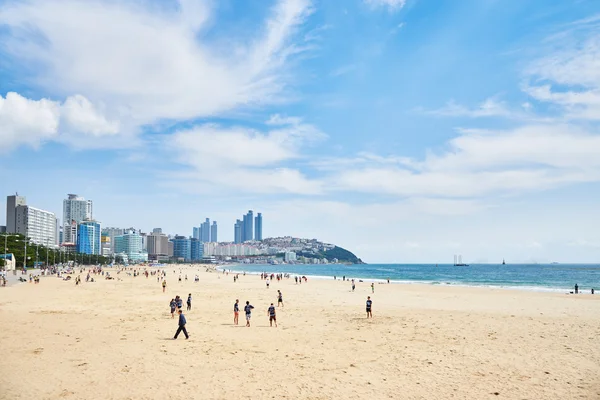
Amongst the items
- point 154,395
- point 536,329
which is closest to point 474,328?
point 536,329

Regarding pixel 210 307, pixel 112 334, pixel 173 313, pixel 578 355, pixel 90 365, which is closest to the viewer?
pixel 90 365

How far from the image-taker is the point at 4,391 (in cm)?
1276

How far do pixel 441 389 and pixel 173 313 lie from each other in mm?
20462

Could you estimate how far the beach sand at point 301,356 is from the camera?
13.0m

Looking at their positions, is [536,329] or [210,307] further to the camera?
[210,307]

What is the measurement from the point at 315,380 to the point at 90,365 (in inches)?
341

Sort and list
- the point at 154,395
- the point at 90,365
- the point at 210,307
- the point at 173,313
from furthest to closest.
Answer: the point at 210,307, the point at 173,313, the point at 90,365, the point at 154,395

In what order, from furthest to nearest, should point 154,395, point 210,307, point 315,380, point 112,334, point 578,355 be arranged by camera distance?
1. point 210,307
2. point 112,334
3. point 578,355
4. point 315,380
5. point 154,395

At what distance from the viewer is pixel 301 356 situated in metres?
17.1

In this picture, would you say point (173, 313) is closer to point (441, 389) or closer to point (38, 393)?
point (38, 393)

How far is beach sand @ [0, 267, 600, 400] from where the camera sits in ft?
42.7

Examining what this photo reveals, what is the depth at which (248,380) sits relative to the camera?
45.6 feet

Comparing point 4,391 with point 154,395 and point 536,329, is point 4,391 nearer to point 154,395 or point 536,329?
point 154,395

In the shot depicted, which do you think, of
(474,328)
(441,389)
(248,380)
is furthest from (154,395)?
(474,328)
